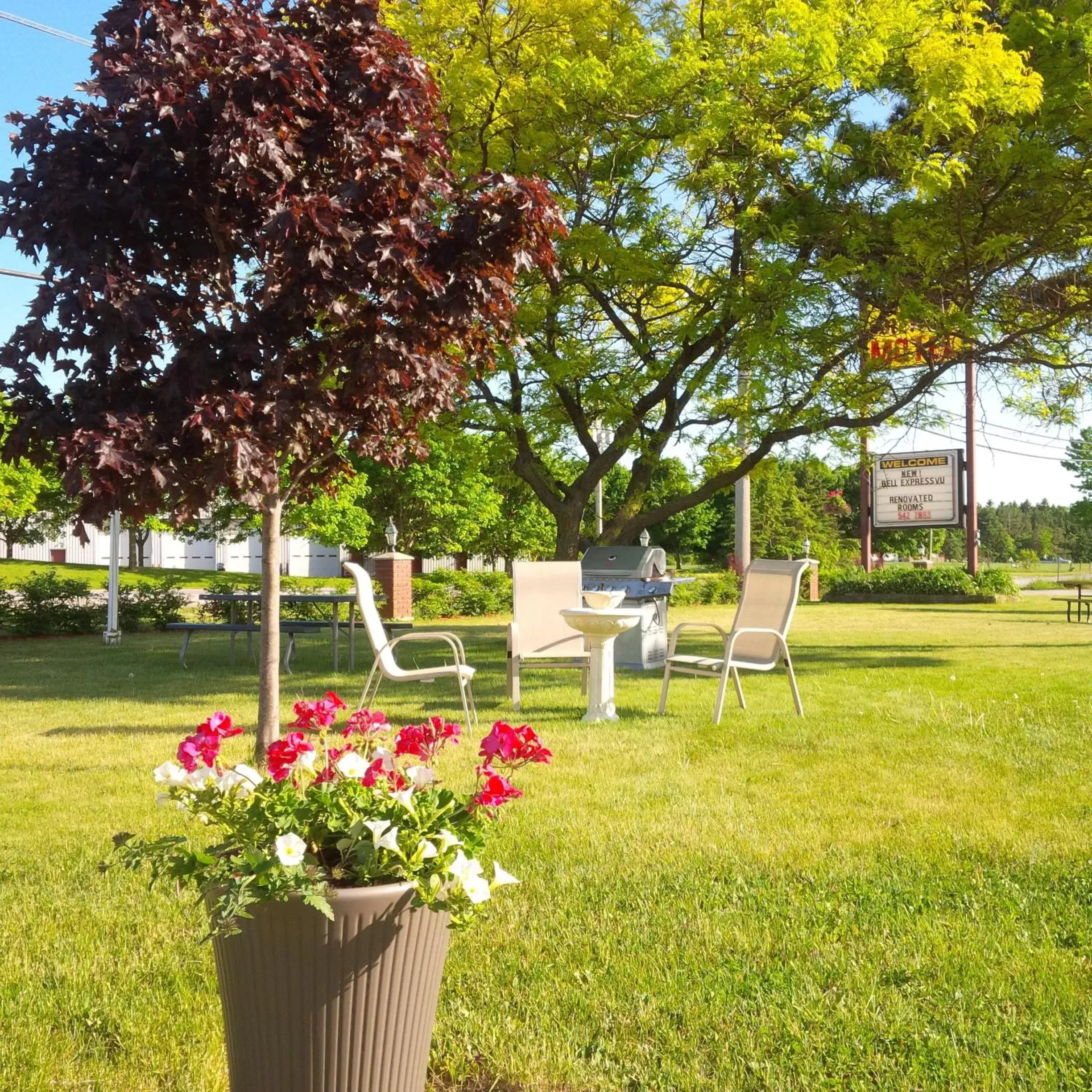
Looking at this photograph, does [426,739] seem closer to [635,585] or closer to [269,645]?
[269,645]

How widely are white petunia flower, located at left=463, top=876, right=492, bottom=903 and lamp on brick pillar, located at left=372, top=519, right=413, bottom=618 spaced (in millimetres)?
15675

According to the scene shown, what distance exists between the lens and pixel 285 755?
2.26 m

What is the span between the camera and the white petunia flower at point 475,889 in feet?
6.57

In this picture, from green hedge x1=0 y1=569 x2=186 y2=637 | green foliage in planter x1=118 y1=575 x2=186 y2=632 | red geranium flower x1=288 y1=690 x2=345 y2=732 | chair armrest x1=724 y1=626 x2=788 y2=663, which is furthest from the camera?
green foliage in planter x1=118 y1=575 x2=186 y2=632

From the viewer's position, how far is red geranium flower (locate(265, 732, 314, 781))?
226cm

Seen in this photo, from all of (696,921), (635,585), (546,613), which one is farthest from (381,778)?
(635,585)

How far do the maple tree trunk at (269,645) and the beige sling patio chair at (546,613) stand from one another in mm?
2505

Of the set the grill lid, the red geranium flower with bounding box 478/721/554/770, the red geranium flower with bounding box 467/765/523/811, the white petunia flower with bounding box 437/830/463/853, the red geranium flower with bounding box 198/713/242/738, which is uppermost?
the grill lid

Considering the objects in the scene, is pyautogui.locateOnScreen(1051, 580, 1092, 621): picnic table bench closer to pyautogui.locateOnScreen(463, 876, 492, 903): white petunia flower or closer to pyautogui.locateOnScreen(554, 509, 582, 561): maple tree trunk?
pyautogui.locateOnScreen(554, 509, 582, 561): maple tree trunk

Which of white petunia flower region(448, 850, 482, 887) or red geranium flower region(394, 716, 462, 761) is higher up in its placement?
A: red geranium flower region(394, 716, 462, 761)

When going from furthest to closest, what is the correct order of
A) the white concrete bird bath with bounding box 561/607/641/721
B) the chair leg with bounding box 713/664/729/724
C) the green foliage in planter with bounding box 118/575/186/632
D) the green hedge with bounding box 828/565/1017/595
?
the green hedge with bounding box 828/565/1017/595 → the green foliage in planter with bounding box 118/575/186/632 → the white concrete bird bath with bounding box 561/607/641/721 → the chair leg with bounding box 713/664/729/724

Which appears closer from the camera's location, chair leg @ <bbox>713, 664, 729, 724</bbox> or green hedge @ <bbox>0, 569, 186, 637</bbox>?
chair leg @ <bbox>713, 664, 729, 724</bbox>

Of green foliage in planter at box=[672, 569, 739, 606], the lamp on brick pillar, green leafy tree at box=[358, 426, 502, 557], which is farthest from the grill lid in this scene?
green leafy tree at box=[358, 426, 502, 557]

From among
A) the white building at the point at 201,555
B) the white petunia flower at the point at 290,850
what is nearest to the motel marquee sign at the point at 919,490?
the white building at the point at 201,555
